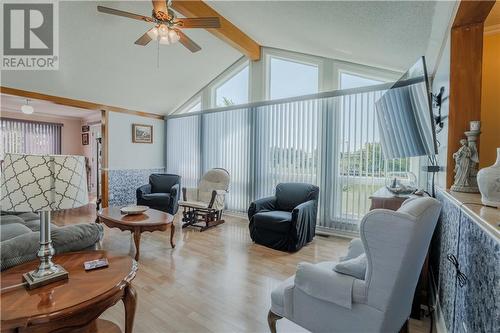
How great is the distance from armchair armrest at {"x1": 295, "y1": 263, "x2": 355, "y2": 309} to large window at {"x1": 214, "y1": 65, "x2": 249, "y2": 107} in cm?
416

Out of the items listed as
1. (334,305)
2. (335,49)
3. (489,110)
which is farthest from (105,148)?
(489,110)

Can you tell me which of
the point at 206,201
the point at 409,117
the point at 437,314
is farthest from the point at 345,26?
the point at 206,201

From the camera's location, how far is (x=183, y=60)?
15.6 feet

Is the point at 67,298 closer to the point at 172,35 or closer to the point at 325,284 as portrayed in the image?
the point at 325,284

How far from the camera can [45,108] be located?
6582 millimetres

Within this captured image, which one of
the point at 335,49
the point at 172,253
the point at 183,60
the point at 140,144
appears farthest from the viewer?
the point at 140,144

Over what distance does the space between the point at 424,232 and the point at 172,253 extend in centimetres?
277

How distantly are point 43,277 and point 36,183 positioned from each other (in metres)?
0.51

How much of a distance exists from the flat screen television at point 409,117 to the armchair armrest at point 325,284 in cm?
127

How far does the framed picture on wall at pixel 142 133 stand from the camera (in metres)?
5.92

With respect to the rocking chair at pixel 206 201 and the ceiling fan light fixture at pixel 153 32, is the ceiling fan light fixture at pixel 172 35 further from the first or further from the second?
the rocking chair at pixel 206 201

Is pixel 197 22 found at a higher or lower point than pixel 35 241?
higher

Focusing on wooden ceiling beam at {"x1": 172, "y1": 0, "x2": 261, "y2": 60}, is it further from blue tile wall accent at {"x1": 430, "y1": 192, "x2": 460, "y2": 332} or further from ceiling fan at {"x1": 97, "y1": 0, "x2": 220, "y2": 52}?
blue tile wall accent at {"x1": 430, "y1": 192, "x2": 460, "y2": 332}

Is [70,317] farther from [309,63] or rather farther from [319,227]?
[309,63]
